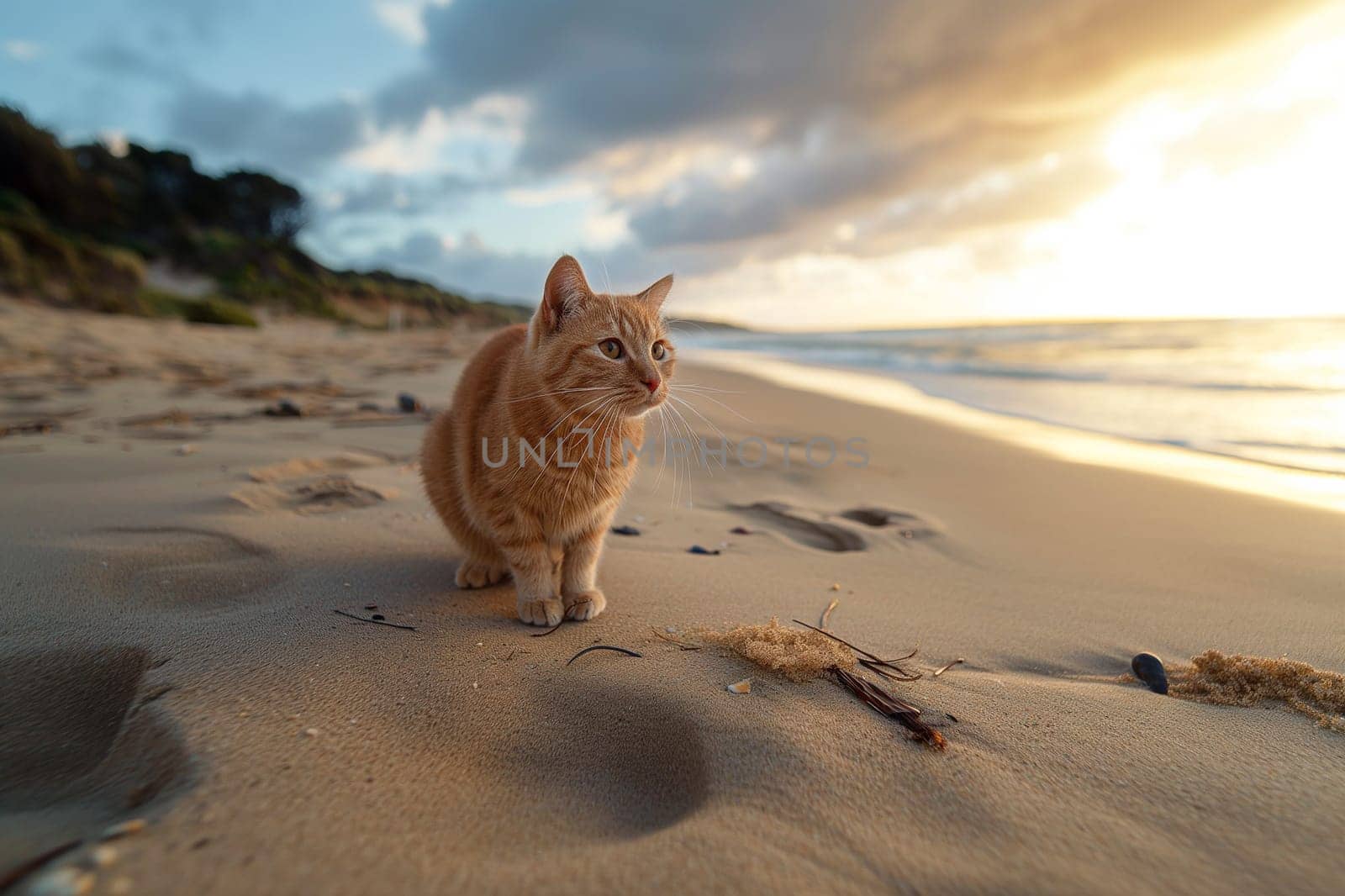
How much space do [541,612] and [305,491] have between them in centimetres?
154

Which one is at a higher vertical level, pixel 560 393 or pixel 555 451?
pixel 560 393

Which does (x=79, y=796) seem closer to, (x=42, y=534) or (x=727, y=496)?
(x=42, y=534)

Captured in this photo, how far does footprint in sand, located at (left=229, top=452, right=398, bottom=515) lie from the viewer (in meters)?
2.53

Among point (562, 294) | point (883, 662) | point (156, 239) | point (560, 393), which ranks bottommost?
point (883, 662)

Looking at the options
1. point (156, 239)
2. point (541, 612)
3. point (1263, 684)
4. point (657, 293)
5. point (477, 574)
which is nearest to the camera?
point (1263, 684)

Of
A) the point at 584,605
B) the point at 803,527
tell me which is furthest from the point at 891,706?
the point at 803,527

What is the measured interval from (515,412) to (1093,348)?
14.9 m

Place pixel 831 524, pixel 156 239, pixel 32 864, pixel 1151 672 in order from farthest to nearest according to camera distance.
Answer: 1. pixel 156 239
2. pixel 831 524
3. pixel 1151 672
4. pixel 32 864

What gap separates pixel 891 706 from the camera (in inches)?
50.3

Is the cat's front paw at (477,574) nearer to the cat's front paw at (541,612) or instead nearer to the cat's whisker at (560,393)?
the cat's front paw at (541,612)

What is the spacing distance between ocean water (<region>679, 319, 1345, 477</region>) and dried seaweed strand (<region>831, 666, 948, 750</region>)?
2066 mm

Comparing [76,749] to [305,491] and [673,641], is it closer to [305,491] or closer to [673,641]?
[673,641]

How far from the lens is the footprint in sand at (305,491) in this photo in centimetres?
253

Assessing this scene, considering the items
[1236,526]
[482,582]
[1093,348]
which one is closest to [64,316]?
[482,582]
